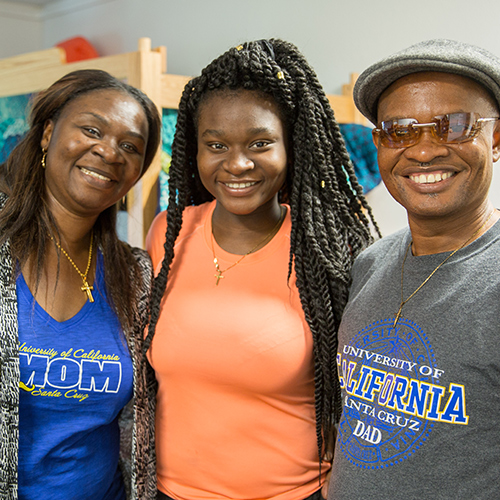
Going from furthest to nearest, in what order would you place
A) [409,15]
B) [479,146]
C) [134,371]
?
[409,15] < [134,371] < [479,146]

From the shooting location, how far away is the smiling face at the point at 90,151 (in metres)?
1.65

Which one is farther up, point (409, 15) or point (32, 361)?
point (409, 15)

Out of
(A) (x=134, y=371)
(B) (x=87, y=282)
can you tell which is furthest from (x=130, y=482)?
(B) (x=87, y=282)

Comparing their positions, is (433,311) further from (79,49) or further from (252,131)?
(79,49)

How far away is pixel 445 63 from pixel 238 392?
0.98 metres

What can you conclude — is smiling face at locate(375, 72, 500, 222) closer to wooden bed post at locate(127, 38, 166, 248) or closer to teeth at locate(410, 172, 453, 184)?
teeth at locate(410, 172, 453, 184)

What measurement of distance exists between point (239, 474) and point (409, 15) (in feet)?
8.80

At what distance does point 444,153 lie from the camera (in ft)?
3.81

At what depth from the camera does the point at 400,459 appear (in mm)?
1149

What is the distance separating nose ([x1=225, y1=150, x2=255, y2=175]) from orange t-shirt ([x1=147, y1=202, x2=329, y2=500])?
31cm

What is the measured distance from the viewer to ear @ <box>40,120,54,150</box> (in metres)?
1.72

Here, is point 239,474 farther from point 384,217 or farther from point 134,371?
point 384,217

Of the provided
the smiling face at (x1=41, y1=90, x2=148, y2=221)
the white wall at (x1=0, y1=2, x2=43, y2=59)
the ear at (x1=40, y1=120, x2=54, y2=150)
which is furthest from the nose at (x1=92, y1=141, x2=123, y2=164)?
the white wall at (x1=0, y1=2, x2=43, y2=59)

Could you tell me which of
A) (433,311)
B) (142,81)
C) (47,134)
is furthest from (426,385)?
(142,81)
